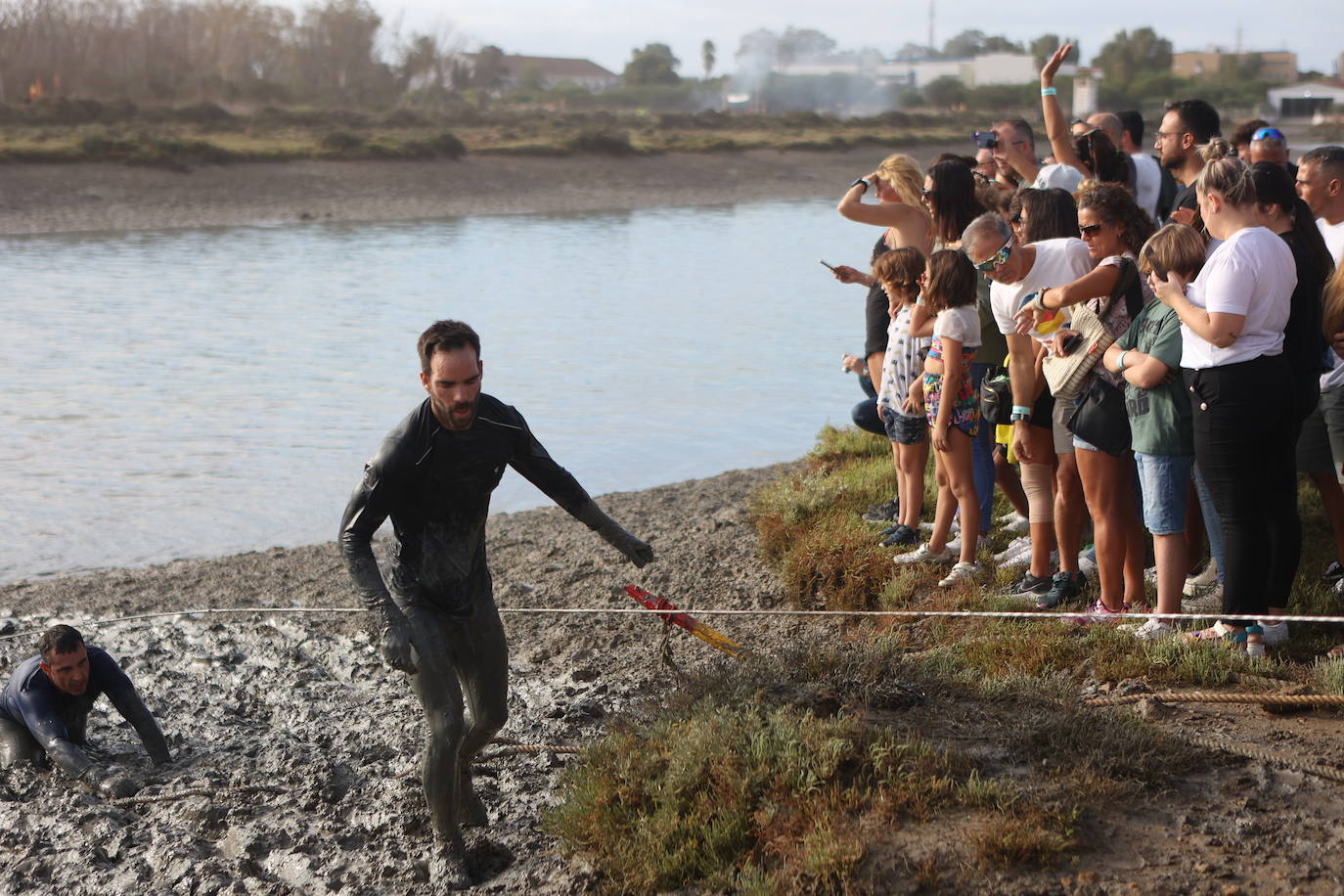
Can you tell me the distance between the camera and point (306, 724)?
22.2 ft

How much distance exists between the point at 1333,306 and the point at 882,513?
3.38m

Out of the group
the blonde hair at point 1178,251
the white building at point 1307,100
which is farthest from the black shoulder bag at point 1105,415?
the white building at point 1307,100

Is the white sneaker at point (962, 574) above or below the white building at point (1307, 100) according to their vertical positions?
below

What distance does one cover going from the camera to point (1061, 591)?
6.61m

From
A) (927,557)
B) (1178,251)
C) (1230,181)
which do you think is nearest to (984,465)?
(927,557)

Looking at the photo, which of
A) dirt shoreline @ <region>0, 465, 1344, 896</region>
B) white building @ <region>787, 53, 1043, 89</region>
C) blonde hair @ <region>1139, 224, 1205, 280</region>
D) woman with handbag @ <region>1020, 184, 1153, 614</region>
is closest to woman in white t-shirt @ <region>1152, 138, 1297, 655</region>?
blonde hair @ <region>1139, 224, 1205, 280</region>

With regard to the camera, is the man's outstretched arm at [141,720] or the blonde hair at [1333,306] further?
the man's outstretched arm at [141,720]

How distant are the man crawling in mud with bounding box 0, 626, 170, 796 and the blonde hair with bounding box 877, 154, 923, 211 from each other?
487 cm

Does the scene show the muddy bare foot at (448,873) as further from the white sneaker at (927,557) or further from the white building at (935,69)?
the white building at (935,69)

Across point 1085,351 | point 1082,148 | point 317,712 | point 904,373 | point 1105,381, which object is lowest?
point 317,712

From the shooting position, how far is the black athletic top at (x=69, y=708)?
6320mm

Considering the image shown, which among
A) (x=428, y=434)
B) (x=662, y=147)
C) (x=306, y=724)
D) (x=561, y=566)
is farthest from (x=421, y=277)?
(x=662, y=147)

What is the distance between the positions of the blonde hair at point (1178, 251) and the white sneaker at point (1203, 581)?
1639 mm

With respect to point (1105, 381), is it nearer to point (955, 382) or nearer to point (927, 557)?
point (955, 382)
